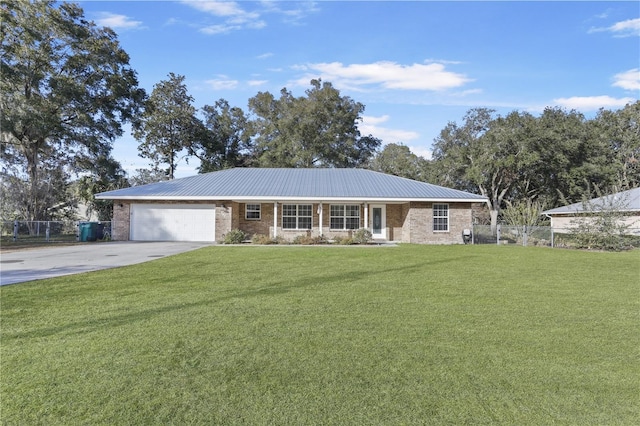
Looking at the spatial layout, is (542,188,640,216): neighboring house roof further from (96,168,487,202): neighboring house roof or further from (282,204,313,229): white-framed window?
(282,204,313,229): white-framed window

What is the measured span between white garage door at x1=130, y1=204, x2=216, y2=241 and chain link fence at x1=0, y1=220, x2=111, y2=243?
1923 mm

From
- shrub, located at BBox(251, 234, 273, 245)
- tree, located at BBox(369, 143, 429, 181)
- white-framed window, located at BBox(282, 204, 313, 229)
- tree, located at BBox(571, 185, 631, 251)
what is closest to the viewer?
tree, located at BBox(571, 185, 631, 251)

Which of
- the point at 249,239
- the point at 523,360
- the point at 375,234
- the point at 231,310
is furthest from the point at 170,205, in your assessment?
the point at 523,360

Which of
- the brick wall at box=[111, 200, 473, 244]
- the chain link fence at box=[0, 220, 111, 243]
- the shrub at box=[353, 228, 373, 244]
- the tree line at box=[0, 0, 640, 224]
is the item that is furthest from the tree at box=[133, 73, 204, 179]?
the shrub at box=[353, 228, 373, 244]

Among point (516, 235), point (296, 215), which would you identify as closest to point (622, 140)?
point (516, 235)

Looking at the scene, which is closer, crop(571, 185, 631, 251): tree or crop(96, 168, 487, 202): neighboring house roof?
crop(571, 185, 631, 251): tree

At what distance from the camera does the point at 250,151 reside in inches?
1623

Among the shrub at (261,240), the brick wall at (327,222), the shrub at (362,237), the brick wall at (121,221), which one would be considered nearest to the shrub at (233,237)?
the shrub at (261,240)

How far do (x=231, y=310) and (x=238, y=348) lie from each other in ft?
5.78

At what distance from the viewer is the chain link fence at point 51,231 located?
73.3 ft

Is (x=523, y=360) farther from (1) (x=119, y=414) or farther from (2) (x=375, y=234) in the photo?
(2) (x=375, y=234)

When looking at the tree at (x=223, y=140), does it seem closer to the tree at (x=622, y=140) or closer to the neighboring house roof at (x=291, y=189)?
the neighboring house roof at (x=291, y=189)

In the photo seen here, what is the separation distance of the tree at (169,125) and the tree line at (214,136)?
0.31ft

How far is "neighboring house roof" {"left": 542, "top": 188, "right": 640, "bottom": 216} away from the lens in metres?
21.2
